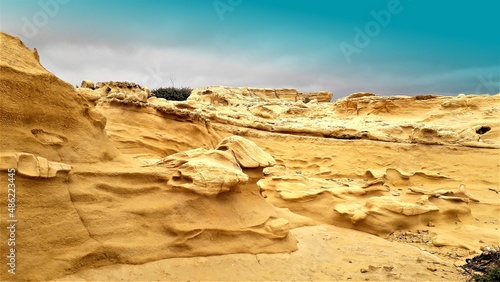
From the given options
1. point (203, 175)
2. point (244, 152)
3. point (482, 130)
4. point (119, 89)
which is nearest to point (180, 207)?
point (203, 175)

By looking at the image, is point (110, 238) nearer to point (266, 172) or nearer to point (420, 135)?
point (266, 172)

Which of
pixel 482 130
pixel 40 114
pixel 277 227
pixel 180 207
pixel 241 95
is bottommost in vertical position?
pixel 277 227

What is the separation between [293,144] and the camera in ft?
42.0

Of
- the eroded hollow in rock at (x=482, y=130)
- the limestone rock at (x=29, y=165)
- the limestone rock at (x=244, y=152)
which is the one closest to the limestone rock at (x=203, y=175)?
the limestone rock at (x=244, y=152)

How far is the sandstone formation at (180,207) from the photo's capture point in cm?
354

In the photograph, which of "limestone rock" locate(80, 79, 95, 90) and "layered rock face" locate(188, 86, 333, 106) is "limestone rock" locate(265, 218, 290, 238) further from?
"layered rock face" locate(188, 86, 333, 106)

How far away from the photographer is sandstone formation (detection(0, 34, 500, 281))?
140 inches

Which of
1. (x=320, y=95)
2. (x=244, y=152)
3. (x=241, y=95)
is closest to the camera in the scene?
(x=244, y=152)

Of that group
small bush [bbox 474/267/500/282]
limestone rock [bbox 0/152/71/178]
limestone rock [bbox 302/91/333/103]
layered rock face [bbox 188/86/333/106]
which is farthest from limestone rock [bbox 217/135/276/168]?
limestone rock [bbox 302/91/333/103]

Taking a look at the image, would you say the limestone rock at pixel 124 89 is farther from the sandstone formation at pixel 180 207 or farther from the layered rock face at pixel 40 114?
A: the layered rock face at pixel 40 114

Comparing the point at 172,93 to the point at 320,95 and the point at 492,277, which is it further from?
the point at 492,277

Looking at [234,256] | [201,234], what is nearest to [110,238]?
[201,234]

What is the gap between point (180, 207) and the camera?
439cm

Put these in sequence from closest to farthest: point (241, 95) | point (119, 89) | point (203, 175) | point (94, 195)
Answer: point (94, 195), point (203, 175), point (119, 89), point (241, 95)
